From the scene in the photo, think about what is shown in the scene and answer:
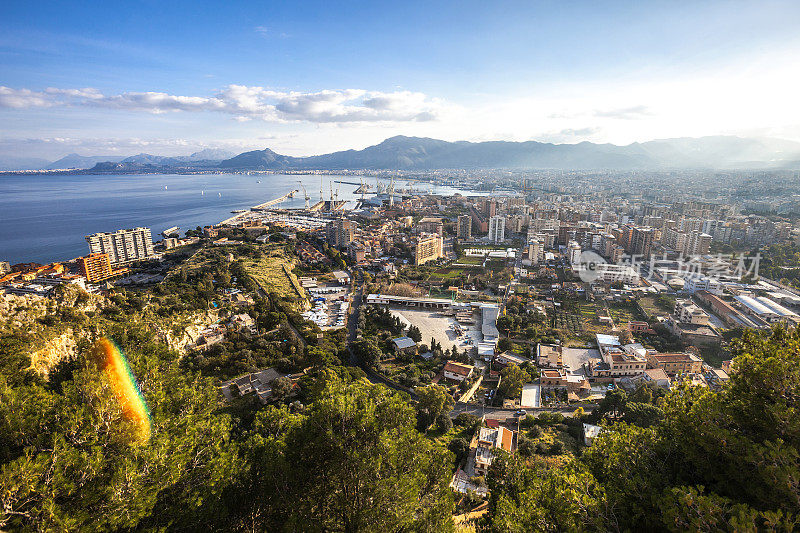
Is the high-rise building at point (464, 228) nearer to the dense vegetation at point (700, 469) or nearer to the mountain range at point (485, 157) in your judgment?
the dense vegetation at point (700, 469)

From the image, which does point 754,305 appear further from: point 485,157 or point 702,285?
point 485,157

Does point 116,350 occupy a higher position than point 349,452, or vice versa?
point 349,452

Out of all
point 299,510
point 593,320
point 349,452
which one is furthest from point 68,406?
point 593,320

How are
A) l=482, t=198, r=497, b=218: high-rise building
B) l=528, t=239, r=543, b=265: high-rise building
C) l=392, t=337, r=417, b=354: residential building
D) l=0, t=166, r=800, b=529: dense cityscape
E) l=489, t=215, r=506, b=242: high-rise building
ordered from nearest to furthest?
l=0, t=166, r=800, b=529: dense cityscape < l=392, t=337, r=417, b=354: residential building < l=528, t=239, r=543, b=265: high-rise building < l=489, t=215, r=506, b=242: high-rise building < l=482, t=198, r=497, b=218: high-rise building

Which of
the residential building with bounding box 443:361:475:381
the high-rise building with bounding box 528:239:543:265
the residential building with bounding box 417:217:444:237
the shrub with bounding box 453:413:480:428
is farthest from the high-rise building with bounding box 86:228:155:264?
the high-rise building with bounding box 528:239:543:265

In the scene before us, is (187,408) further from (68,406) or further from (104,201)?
(104,201)

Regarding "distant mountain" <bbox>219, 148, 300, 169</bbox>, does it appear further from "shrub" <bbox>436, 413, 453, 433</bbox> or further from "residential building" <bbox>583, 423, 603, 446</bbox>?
"residential building" <bbox>583, 423, 603, 446</bbox>
